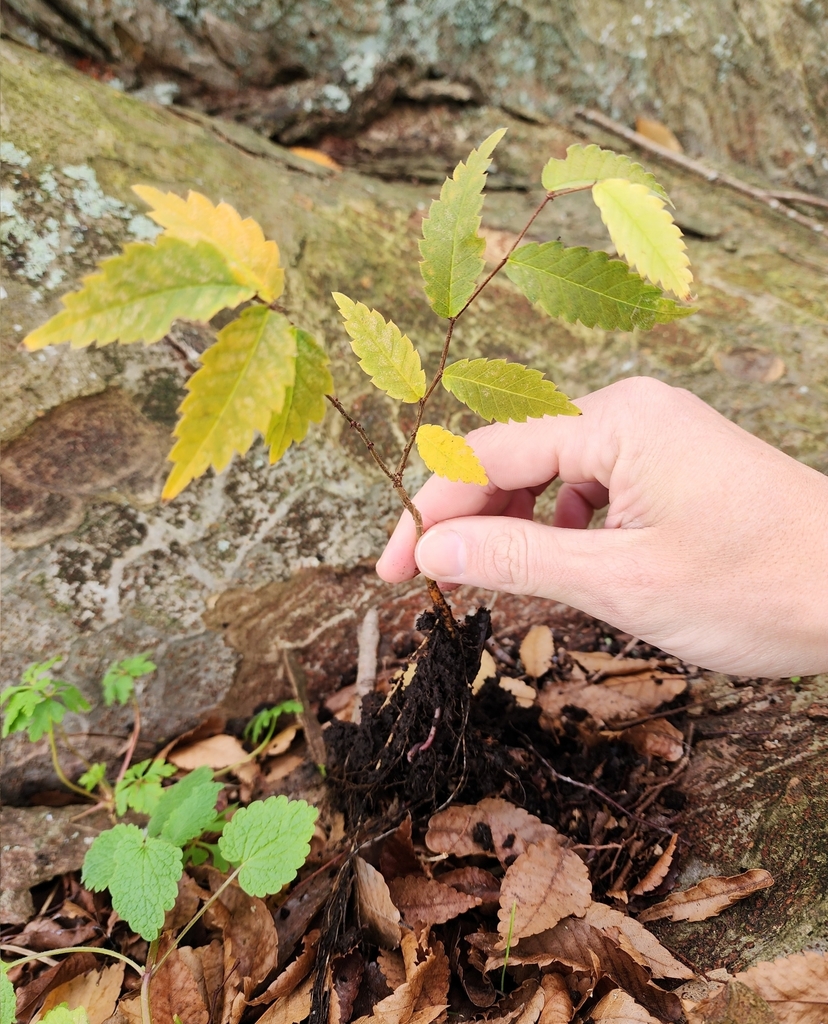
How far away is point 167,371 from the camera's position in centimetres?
223

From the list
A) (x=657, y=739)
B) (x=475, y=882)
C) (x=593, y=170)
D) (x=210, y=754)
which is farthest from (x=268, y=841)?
(x=593, y=170)

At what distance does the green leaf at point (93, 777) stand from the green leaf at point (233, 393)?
5.47 feet

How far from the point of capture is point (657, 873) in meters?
1.60

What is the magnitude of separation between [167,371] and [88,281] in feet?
4.83

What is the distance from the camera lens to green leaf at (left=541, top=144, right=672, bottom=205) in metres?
1.24

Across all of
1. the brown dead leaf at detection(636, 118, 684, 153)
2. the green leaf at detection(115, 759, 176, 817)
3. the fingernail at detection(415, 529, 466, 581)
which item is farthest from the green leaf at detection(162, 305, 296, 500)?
the brown dead leaf at detection(636, 118, 684, 153)

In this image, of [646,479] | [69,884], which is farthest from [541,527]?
[69,884]

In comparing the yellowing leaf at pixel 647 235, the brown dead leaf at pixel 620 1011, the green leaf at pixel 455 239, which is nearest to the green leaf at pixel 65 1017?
the brown dead leaf at pixel 620 1011

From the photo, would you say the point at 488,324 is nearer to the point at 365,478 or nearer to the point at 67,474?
the point at 365,478

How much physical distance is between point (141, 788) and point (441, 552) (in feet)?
4.05

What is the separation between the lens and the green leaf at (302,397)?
108 cm

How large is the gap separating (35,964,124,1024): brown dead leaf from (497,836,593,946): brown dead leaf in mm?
1012

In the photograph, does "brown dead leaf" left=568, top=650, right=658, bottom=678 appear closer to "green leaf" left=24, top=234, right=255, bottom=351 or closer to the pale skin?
the pale skin

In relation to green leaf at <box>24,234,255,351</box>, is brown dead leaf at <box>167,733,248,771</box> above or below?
below
